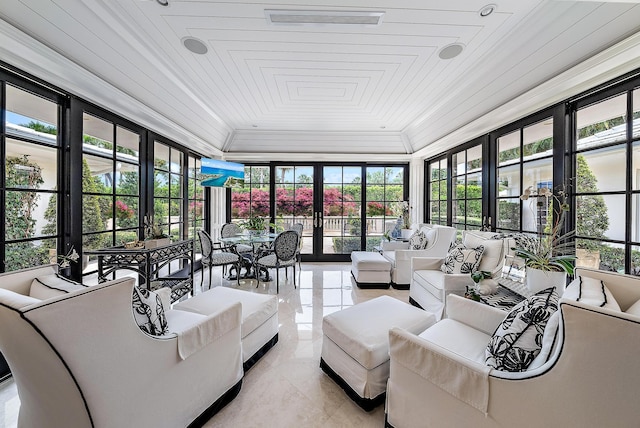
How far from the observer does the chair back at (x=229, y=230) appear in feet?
15.6

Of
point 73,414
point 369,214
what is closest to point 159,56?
point 73,414

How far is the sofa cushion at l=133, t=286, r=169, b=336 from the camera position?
1.25 m

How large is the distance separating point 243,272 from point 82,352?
3.84 meters

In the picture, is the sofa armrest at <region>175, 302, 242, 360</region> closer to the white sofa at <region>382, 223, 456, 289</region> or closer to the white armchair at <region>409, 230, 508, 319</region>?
the white armchair at <region>409, 230, 508, 319</region>

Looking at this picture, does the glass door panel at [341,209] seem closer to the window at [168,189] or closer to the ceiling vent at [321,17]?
the window at [168,189]

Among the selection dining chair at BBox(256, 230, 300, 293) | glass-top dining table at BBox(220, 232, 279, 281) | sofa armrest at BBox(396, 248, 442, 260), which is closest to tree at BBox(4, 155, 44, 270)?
glass-top dining table at BBox(220, 232, 279, 281)

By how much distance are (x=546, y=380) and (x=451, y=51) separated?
2.55 meters

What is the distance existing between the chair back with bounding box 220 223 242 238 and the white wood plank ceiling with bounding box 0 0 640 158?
6.08 feet

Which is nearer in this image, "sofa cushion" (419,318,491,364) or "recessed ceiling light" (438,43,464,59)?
"sofa cushion" (419,318,491,364)

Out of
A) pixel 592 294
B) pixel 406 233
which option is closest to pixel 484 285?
pixel 592 294

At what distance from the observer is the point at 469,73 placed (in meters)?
2.65

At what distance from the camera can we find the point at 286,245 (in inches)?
150

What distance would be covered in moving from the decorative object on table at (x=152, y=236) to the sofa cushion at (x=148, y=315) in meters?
1.75

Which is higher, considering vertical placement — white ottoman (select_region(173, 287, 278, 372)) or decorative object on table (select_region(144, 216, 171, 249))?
decorative object on table (select_region(144, 216, 171, 249))
